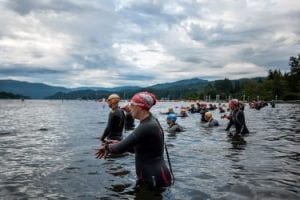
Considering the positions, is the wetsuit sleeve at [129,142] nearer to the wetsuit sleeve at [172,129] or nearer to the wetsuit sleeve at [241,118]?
the wetsuit sleeve at [241,118]

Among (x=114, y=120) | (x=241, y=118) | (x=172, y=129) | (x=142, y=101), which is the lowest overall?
(x=172, y=129)

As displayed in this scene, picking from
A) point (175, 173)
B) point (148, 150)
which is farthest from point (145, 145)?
point (175, 173)

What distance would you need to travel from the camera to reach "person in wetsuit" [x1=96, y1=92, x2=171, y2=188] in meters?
7.57

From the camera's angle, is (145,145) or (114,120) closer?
(145,145)

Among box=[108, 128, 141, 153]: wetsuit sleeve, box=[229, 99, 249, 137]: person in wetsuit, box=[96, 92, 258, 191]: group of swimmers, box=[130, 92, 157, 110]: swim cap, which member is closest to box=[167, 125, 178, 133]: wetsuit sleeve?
box=[229, 99, 249, 137]: person in wetsuit

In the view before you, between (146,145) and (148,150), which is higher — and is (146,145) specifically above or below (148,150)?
above

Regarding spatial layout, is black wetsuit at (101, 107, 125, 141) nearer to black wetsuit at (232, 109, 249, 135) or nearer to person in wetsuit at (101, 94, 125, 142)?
person in wetsuit at (101, 94, 125, 142)

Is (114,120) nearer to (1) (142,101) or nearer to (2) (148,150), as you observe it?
(2) (148,150)

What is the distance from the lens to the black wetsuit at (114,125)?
543 inches

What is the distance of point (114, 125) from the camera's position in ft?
45.8

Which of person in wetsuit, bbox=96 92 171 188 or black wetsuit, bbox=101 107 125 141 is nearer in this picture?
person in wetsuit, bbox=96 92 171 188

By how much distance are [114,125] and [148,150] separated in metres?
6.15

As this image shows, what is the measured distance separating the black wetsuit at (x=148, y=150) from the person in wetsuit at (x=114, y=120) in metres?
5.51

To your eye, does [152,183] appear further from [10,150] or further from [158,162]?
[10,150]
